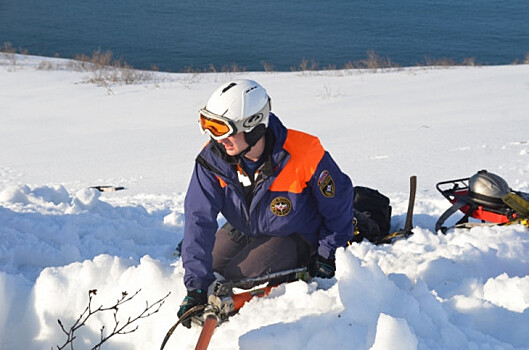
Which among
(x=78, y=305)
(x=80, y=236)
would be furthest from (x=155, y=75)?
(x=78, y=305)

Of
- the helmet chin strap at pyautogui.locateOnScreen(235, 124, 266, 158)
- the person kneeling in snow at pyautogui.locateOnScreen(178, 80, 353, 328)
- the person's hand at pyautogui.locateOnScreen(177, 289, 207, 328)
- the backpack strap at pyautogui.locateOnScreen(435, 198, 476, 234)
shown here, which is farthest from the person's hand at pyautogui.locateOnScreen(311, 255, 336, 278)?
the backpack strap at pyautogui.locateOnScreen(435, 198, 476, 234)

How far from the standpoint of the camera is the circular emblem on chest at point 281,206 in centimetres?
375

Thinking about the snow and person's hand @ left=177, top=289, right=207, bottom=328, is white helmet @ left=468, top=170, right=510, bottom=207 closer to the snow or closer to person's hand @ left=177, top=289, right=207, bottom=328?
the snow

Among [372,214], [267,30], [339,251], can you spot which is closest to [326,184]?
[339,251]

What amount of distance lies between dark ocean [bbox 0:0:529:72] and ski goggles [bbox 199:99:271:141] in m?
22.5

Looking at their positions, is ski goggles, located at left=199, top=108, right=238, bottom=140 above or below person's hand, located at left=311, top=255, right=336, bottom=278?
above

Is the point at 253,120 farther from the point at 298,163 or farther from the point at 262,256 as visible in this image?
the point at 262,256

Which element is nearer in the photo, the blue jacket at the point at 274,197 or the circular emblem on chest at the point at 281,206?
the blue jacket at the point at 274,197

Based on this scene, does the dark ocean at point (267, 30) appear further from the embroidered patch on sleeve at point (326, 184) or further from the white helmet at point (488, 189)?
the embroidered patch on sleeve at point (326, 184)

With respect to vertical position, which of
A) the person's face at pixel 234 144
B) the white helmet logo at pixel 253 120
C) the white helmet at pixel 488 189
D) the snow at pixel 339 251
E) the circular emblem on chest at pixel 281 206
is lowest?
the snow at pixel 339 251

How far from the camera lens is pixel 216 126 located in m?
3.46

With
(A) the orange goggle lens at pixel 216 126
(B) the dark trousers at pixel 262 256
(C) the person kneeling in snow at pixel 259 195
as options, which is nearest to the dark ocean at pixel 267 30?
(B) the dark trousers at pixel 262 256

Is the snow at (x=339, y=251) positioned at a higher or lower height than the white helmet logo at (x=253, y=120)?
lower

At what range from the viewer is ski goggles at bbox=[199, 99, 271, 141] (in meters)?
3.44
